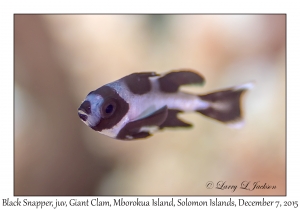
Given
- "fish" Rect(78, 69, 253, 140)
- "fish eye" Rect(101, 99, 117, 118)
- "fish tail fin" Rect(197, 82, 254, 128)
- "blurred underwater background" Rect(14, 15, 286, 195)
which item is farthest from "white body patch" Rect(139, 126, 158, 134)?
"blurred underwater background" Rect(14, 15, 286, 195)

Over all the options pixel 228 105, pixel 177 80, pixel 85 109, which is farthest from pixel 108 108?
pixel 228 105

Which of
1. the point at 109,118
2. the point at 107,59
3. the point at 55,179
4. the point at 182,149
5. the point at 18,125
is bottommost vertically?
the point at 55,179

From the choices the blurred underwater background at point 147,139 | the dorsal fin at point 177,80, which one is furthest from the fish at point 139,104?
the blurred underwater background at point 147,139

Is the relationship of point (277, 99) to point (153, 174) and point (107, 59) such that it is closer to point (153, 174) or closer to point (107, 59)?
point (153, 174)

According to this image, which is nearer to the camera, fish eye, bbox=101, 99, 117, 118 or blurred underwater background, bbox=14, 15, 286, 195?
fish eye, bbox=101, 99, 117, 118

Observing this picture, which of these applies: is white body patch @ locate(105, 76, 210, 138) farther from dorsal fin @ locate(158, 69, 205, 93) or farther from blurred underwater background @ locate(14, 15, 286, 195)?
blurred underwater background @ locate(14, 15, 286, 195)

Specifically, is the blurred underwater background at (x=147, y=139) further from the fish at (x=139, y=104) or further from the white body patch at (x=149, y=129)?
the white body patch at (x=149, y=129)
